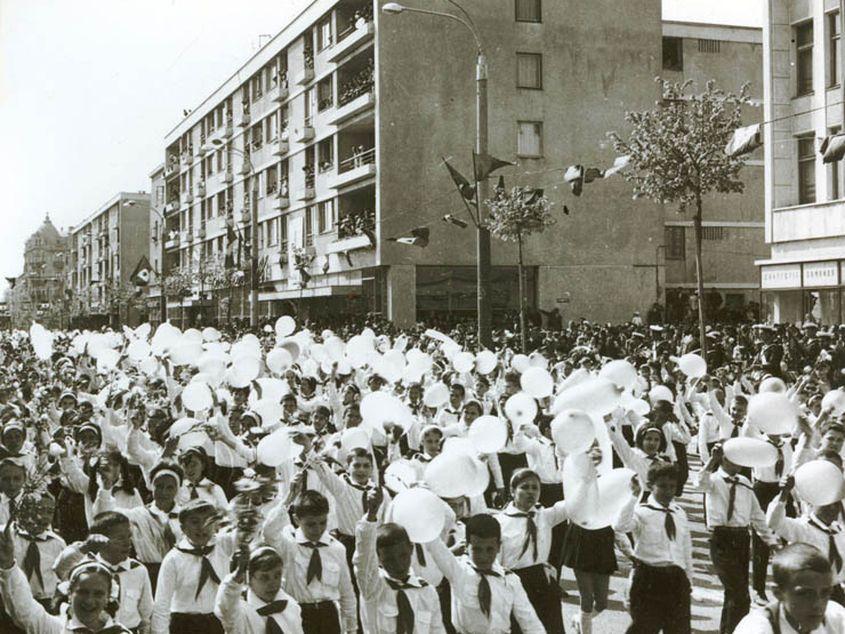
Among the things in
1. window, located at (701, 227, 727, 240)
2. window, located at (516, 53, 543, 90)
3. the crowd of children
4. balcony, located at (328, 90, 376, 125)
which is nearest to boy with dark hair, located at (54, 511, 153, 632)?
the crowd of children

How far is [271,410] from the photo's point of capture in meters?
7.27

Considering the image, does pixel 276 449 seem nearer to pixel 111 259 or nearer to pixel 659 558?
pixel 659 558

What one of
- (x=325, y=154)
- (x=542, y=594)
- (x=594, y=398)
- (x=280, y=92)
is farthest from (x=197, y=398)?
(x=280, y=92)

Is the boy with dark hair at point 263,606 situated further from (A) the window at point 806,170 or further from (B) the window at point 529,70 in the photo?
(B) the window at point 529,70

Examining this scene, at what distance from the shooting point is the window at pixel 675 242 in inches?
1526

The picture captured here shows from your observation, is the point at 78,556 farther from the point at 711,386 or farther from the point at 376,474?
the point at 711,386

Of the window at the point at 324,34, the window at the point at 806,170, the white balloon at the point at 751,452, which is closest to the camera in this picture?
the white balloon at the point at 751,452

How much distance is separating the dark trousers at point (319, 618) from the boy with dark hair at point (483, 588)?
2.59 feet

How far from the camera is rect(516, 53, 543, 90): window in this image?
110 feet

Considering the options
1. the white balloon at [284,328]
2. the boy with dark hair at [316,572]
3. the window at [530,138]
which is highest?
the window at [530,138]

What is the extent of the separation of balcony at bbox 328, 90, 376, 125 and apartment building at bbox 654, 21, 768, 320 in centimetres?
1200

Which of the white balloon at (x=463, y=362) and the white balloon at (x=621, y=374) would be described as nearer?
the white balloon at (x=621, y=374)

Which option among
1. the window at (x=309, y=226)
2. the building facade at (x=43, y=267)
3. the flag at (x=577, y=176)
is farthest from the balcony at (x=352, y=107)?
the building facade at (x=43, y=267)

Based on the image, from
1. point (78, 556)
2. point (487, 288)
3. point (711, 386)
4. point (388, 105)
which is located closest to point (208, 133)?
point (388, 105)
